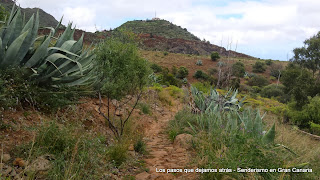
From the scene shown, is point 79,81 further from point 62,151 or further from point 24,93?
point 62,151

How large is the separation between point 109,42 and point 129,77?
2.90 feet

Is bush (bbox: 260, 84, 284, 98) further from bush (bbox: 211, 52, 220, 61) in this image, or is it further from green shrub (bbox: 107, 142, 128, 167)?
green shrub (bbox: 107, 142, 128, 167)

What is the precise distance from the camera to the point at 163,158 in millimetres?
4906

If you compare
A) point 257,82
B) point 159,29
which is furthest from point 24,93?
point 159,29

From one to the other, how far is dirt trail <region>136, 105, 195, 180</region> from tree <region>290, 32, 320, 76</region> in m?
27.3

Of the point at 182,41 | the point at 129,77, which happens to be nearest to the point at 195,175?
the point at 129,77

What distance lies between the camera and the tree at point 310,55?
2756 cm

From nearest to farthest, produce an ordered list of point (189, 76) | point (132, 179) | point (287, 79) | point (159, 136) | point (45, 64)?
point (132, 179) < point (45, 64) < point (159, 136) < point (287, 79) < point (189, 76)

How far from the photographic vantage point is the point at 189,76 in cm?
3222

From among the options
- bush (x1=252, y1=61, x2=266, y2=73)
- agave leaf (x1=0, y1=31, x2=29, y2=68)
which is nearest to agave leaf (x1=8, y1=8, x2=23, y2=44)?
agave leaf (x1=0, y1=31, x2=29, y2=68)

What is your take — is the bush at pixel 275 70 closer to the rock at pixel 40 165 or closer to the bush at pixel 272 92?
the bush at pixel 272 92

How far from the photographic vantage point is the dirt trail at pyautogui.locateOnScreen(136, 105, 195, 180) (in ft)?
12.9

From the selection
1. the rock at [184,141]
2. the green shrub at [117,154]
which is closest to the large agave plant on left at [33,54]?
the green shrub at [117,154]

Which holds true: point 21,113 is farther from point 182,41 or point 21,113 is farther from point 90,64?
point 182,41
